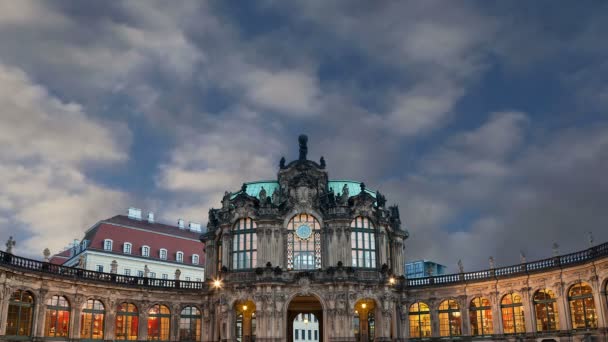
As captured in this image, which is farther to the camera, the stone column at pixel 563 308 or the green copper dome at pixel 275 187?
the green copper dome at pixel 275 187

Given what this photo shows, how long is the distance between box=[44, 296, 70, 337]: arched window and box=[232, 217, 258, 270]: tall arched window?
1808 cm

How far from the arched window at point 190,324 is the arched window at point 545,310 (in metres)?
38.2

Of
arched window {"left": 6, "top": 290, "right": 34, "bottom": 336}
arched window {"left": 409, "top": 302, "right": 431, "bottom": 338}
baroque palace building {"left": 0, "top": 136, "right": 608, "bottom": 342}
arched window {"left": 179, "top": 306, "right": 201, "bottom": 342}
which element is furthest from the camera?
arched window {"left": 179, "top": 306, "right": 201, "bottom": 342}

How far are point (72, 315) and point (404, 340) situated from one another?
36.5m

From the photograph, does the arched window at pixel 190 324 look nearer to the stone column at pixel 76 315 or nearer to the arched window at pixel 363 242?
the stone column at pixel 76 315

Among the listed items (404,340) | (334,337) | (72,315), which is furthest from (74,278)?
(404,340)

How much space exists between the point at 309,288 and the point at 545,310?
80.9ft

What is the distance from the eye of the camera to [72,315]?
2452 inches

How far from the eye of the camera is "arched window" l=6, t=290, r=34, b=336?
55.3 m

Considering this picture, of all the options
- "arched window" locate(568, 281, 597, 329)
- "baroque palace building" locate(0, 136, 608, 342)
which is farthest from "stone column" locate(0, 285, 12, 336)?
"arched window" locate(568, 281, 597, 329)

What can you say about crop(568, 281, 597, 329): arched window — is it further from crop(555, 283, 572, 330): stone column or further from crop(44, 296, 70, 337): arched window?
crop(44, 296, 70, 337): arched window

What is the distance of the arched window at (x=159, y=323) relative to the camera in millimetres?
68969

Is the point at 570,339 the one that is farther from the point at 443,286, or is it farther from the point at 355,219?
the point at 355,219

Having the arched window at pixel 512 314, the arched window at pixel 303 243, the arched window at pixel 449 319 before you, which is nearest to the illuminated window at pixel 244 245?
the arched window at pixel 303 243
